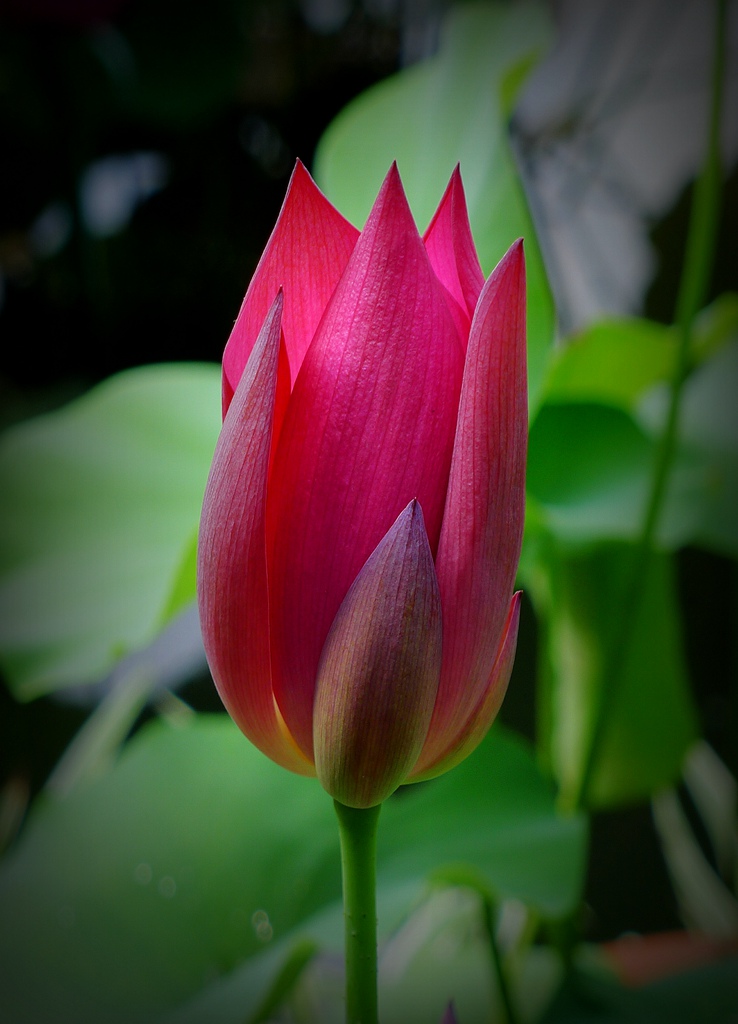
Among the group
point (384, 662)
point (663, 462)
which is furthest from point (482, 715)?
point (663, 462)

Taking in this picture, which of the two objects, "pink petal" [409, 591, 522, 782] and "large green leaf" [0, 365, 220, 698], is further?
"large green leaf" [0, 365, 220, 698]

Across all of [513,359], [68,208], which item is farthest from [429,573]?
[68,208]

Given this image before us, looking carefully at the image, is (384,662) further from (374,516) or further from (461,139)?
(461,139)

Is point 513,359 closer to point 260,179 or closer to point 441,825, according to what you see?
point 441,825

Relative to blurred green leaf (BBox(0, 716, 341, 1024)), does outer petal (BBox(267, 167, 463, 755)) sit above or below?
above

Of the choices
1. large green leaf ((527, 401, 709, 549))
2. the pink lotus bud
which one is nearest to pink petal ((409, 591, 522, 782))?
the pink lotus bud

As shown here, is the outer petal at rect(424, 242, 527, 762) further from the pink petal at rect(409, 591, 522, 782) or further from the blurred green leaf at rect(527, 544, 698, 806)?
the blurred green leaf at rect(527, 544, 698, 806)

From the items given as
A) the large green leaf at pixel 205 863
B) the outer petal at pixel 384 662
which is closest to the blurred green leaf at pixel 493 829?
the large green leaf at pixel 205 863
